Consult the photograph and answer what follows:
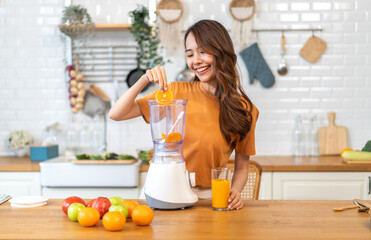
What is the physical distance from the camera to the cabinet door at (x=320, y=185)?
3113 millimetres

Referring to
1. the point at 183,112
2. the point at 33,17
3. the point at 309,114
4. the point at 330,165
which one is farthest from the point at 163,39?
the point at 183,112

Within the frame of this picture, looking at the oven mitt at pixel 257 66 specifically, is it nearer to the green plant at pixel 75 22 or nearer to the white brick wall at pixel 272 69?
the white brick wall at pixel 272 69

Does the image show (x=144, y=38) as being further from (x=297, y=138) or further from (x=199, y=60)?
(x=199, y=60)

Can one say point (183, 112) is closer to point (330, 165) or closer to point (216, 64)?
point (216, 64)

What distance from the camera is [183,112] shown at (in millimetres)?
1708

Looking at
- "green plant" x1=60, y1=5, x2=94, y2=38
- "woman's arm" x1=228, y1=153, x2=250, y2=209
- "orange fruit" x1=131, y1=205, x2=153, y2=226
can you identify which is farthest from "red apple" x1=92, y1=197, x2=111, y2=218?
"green plant" x1=60, y1=5, x2=94, y2=38

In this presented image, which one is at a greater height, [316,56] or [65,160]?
[316,56]

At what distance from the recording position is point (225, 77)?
190cm

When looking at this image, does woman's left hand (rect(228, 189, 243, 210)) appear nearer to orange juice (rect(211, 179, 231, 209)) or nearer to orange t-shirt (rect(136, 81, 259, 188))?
orange juice (rect(211, 179, 231, 209))

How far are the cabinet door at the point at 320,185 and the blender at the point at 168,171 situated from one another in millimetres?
1605

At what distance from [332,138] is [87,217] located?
2680mm

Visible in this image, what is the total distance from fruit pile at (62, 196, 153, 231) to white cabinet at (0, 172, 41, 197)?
5.66 feet

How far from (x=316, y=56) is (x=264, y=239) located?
2647 millimetres

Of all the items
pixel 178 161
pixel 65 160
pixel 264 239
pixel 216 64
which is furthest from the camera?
pixel 65 160
